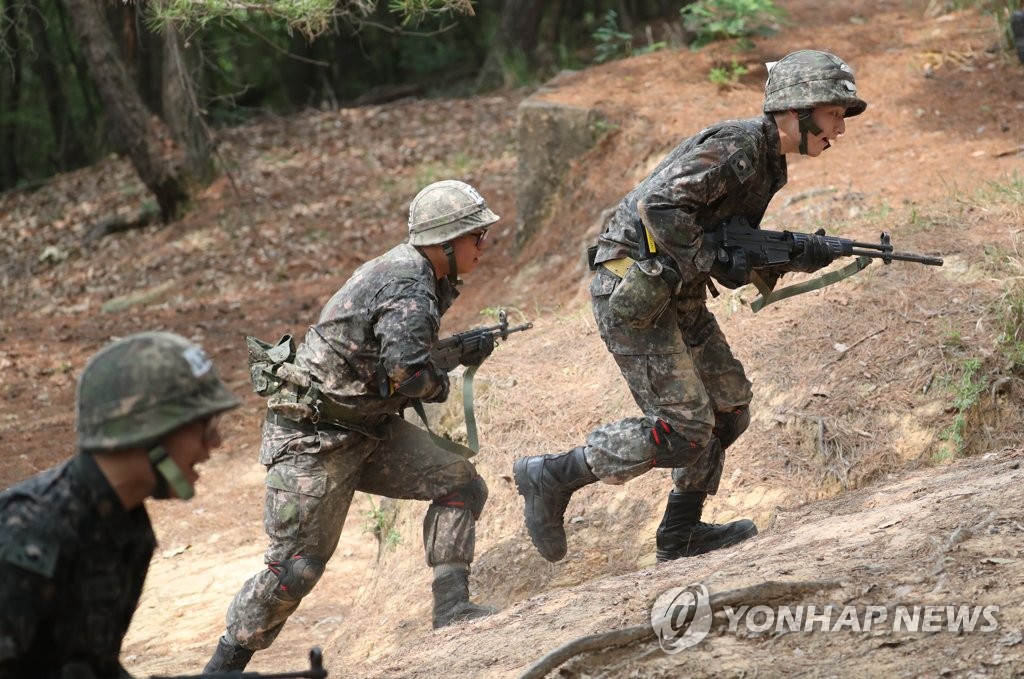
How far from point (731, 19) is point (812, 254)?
6587 millimetres

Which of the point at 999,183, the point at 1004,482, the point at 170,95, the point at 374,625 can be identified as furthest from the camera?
the point at 170,95

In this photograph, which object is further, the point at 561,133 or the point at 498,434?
the point at 561,133

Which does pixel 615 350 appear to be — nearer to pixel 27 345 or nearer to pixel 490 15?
pixel 27 345

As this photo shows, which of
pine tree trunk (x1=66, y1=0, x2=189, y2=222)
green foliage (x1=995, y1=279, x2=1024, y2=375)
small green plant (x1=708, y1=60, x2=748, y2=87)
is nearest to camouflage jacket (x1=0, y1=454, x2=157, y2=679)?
green foliage (x1=995, y1=279, x2=1024, y2=375)

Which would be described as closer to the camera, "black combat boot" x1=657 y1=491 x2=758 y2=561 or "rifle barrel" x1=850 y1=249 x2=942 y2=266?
"rifle barrel" x1=850 y1=249 x2=942 y2=266

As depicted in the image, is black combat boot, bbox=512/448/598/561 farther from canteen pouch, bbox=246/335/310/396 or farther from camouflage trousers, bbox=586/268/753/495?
canteen pouch, bbox=246/335/310/396

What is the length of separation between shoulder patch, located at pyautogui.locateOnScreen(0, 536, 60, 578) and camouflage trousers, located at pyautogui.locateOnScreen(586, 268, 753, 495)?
2.63 m

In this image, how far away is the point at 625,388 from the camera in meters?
6.71

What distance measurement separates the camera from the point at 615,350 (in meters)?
4.75

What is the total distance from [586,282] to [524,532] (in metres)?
3.31

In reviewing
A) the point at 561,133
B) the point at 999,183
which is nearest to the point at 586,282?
the point at 561,133

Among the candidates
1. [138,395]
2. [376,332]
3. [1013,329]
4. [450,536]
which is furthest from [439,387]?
[1013,329]

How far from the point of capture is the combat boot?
5.02 meters

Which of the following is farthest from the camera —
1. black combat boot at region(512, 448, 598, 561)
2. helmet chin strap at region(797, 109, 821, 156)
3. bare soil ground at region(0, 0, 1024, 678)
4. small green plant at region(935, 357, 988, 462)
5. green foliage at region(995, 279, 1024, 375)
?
green foliage at region(995, 279, 1024, 375)
